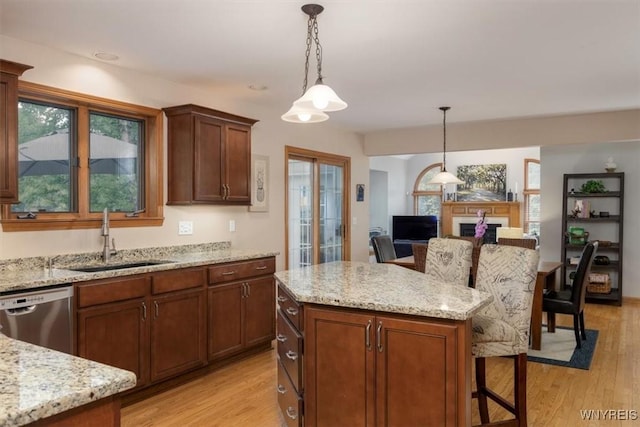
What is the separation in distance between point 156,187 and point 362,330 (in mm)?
2577

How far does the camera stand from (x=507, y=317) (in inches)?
101

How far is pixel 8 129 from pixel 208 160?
62.2 inches

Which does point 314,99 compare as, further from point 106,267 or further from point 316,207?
point 316,207

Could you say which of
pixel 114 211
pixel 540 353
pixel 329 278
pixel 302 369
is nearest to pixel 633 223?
pixel 540 353

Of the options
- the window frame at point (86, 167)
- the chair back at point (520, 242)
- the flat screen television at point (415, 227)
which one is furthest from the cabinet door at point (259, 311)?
the flat screen television at point (415, 227)

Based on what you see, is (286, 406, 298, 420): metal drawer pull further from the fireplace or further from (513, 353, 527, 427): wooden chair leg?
the fireplace

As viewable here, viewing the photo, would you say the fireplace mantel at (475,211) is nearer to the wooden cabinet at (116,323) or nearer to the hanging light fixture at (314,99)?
the hanging light fixture at (314,99)

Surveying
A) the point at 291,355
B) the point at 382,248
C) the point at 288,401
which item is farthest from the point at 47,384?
the point at 382,248

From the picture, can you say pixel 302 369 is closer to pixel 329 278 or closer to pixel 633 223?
pixel 329 278

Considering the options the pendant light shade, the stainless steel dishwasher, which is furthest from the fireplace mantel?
the stainless steel dishwasher

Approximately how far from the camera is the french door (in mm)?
5766

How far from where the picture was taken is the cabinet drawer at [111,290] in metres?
2.84

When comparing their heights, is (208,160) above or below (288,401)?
above

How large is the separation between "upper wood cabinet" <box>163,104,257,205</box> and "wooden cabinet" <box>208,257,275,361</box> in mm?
683
